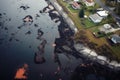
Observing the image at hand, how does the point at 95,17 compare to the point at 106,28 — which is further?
the point at 95,17

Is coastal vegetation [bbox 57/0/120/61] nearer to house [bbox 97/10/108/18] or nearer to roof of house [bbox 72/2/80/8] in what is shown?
house [bbox 97/10/108/18]

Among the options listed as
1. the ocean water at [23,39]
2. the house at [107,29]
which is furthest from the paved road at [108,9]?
the ocean water at [23,39]

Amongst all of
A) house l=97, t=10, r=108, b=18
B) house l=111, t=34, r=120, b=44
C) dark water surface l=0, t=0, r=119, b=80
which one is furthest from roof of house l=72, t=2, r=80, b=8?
house l=111, t=34, r=120, b=44

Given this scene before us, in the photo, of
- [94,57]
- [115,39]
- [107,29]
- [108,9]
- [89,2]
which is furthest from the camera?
[89,2]

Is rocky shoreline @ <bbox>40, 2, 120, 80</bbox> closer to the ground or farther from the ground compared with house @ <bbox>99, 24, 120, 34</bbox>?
closer to the ground

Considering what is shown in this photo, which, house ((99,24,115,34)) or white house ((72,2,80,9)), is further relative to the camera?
white house ((72,2,80,9))

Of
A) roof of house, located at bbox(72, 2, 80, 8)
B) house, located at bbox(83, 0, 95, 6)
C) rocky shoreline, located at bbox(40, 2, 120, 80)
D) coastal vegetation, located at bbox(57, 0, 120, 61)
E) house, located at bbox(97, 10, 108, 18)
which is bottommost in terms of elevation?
rocky shoreline, located at bbox(40, 2, 120, 80)

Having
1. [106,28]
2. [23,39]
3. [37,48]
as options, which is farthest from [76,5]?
[37,48]

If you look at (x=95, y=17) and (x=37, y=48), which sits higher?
(x=95, y=17)

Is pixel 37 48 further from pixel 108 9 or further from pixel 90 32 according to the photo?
pixel 108 9

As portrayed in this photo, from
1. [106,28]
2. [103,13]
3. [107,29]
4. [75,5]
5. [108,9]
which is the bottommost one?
[107,29]

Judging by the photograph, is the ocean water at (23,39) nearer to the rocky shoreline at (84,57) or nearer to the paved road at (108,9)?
the rocky shoreline at (84,57)
